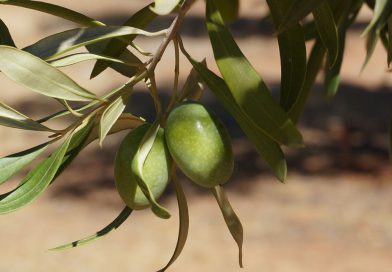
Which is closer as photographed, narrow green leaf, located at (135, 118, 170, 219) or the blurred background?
narrow green leaf, located at (135, 118, 170, 219)

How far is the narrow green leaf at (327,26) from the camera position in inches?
31.5

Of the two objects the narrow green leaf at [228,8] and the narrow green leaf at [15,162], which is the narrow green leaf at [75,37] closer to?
the narrow green leaf at [15,162]

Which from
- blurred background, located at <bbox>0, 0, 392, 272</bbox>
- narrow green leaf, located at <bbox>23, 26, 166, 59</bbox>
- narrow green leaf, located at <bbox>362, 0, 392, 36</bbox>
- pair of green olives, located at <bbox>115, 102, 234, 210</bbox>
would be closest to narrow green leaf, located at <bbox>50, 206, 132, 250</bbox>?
pair of green olives, located at <bbox>115, 102, 234, 210</bbox>

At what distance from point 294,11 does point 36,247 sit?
360cm

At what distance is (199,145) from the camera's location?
2.41 ft

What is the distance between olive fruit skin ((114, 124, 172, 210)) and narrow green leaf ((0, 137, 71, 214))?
6 cm

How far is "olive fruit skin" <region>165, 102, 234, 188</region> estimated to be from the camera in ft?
2.40

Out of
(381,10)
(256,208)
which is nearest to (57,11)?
(381,10)

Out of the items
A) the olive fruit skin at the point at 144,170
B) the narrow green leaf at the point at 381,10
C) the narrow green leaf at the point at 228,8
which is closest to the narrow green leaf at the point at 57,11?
the olive fruit skin at the point at 144,170

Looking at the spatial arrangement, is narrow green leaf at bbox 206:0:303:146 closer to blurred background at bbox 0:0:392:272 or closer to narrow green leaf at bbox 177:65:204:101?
narrow green leaf at bbox 177:65:204:101

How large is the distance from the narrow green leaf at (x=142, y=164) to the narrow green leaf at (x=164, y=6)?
0.11 metres

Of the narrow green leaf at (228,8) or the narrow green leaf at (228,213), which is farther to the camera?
the narrow green leaf at (228,8)

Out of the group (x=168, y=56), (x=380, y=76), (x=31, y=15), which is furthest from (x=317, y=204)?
(x=31, y=15)

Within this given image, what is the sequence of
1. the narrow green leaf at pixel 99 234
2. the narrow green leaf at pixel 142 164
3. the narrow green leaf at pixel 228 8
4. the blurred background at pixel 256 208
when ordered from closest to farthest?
the narrow green leaf at pixel 142 164 < the narrow green leaf at pixel 99 234 < the narrow green leaf at pixel 228 8 < the blurred background at pixel 256 208
